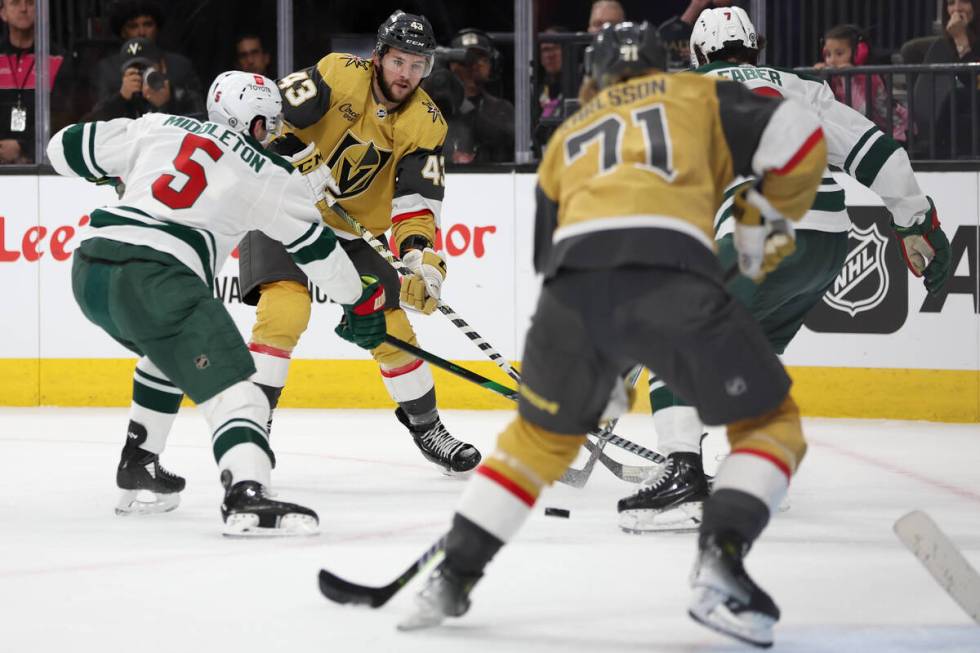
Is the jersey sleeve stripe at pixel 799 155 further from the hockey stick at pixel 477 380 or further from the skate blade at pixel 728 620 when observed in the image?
the hockey stick at pixel 477 380

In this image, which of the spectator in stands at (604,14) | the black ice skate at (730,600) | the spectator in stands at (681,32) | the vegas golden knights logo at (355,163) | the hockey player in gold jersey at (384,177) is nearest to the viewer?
the black ice skate at (730,600)

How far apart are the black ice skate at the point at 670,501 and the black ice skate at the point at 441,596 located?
1022 millimetres

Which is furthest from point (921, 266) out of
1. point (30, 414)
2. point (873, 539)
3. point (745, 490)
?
point (30, 414)

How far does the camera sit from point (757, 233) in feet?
8.08

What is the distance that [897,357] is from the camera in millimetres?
5391

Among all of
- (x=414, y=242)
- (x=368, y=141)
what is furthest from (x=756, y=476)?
(x=368, y=141)

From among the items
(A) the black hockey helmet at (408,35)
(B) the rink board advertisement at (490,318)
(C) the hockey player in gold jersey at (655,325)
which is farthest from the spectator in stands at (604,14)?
(C) the hockey player in gold jersey at (655,325)

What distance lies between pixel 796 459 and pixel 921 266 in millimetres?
1725

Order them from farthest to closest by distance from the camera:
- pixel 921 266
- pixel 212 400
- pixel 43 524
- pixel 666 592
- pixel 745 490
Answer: pixel 921 266
pixel 43 524
pixel 212 400
pixel 666 592
pixel 745 490

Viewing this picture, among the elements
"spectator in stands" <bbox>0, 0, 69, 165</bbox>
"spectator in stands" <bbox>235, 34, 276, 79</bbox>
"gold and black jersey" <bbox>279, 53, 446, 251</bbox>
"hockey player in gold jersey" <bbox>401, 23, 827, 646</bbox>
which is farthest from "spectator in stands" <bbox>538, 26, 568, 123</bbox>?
"hockey player in gold jersey" <bbox>401, 23, 827, 646</bbox>

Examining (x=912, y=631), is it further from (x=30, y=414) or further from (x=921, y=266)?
(x=30, y=414)

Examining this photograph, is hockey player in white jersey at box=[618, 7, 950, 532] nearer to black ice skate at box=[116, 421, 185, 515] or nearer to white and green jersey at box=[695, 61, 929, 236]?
white and green jersey at box=[695, 61, 929, 236]

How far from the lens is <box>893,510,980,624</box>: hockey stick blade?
2.32m

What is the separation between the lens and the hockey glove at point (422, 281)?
4152mm
